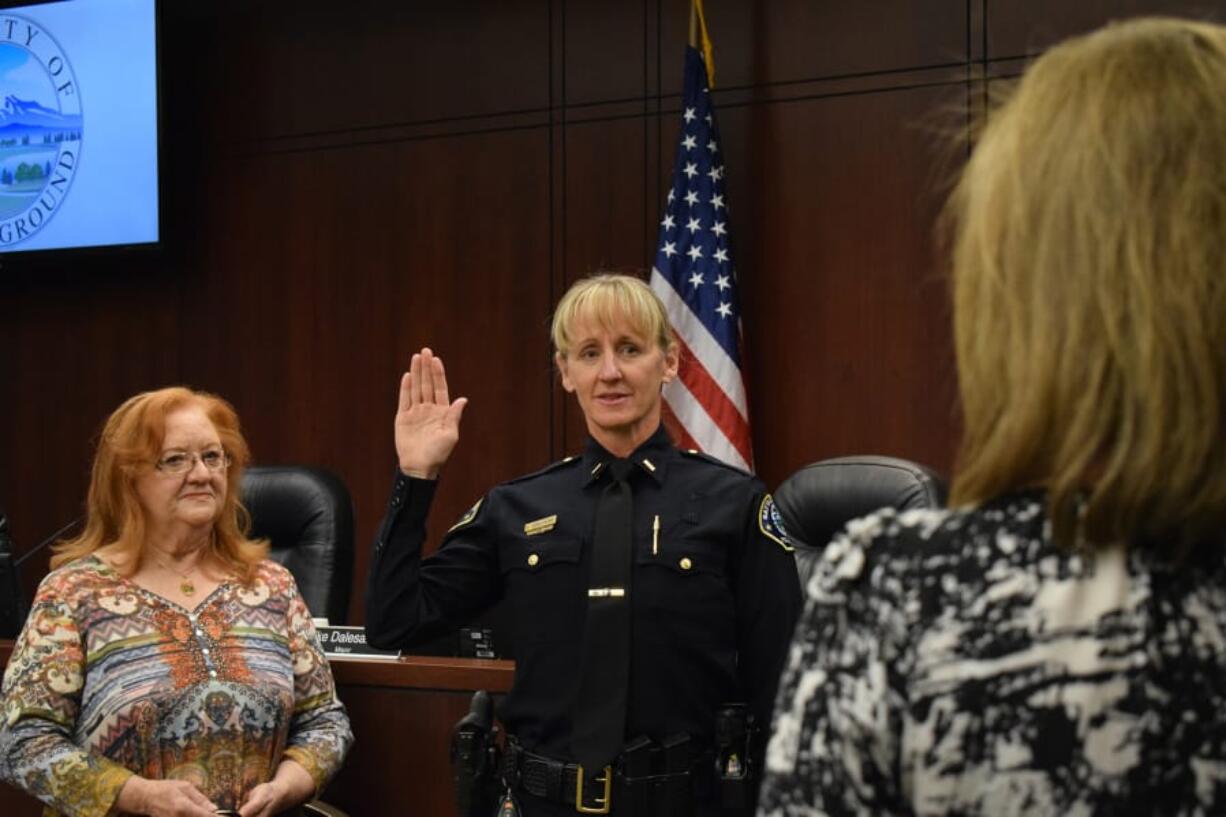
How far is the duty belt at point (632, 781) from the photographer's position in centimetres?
211

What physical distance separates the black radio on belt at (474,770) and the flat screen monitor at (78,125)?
360 centimetres

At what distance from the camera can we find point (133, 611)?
2.75m

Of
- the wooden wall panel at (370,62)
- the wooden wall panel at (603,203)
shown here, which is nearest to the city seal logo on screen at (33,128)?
the wooden wall panel at (370,62)

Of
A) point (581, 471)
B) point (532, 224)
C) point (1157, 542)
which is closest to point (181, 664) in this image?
point (581, 471)

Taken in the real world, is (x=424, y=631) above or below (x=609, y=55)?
below

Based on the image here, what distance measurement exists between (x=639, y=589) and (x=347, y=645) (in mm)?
1175

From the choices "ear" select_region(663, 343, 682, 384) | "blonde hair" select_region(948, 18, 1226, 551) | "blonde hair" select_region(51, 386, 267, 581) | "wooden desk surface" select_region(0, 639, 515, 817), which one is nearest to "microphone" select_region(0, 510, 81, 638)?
"blonde hair" select_region(51, 386, 267, 581)

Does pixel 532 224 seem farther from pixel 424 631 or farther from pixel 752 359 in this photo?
pixel 424 631

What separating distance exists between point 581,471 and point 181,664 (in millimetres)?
897

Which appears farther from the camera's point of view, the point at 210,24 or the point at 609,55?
the point at 210,24

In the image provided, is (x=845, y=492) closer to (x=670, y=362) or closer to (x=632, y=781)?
(x=670, y=362)

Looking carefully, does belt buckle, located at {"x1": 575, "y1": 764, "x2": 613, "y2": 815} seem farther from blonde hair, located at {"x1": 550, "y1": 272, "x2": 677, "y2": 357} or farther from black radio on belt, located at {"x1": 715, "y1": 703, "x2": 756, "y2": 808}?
blonde hair, located at {"x1": 550, "y1": 272, "x2": 677, "y2": 357}

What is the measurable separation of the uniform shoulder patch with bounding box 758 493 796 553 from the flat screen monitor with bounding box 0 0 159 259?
146 inches

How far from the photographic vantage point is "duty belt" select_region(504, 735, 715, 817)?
2.11 meters
